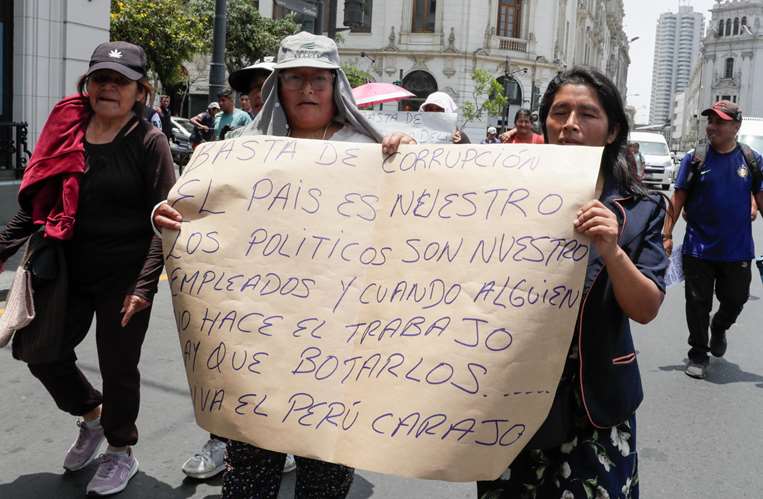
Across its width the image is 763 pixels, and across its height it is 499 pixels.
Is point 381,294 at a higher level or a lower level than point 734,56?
lower

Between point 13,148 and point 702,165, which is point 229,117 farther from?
point 13,148

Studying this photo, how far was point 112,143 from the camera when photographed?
10.3 ft

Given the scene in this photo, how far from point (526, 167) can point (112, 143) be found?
1.78 m

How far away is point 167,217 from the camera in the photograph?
2328 mm

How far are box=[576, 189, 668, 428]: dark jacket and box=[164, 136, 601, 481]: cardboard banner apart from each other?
0.48 ft

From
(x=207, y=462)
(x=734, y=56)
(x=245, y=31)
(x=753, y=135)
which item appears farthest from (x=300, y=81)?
(x=734, y=56)

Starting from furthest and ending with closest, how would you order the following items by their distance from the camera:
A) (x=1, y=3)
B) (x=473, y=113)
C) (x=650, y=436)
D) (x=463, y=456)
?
(x=473, y=113) → (x=1, y=3) → (x=650, y=436) → (x=463, y=456)

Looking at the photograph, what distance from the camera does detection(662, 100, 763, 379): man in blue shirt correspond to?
18.6 feet

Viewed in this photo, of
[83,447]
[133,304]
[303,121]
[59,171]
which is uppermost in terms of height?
[303,121]

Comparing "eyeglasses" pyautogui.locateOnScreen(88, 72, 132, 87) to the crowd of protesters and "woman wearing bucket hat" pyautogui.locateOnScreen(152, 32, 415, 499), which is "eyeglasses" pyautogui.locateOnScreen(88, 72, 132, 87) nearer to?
the crowd of protesters

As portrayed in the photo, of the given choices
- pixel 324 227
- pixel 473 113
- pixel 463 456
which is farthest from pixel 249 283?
pixel 473 113

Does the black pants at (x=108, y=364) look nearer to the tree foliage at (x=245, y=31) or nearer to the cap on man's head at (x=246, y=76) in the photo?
the cap on man's head at (x=246, y=76)

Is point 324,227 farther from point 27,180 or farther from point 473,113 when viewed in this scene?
point 473,113

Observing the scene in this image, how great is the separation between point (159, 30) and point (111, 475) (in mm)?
22496
